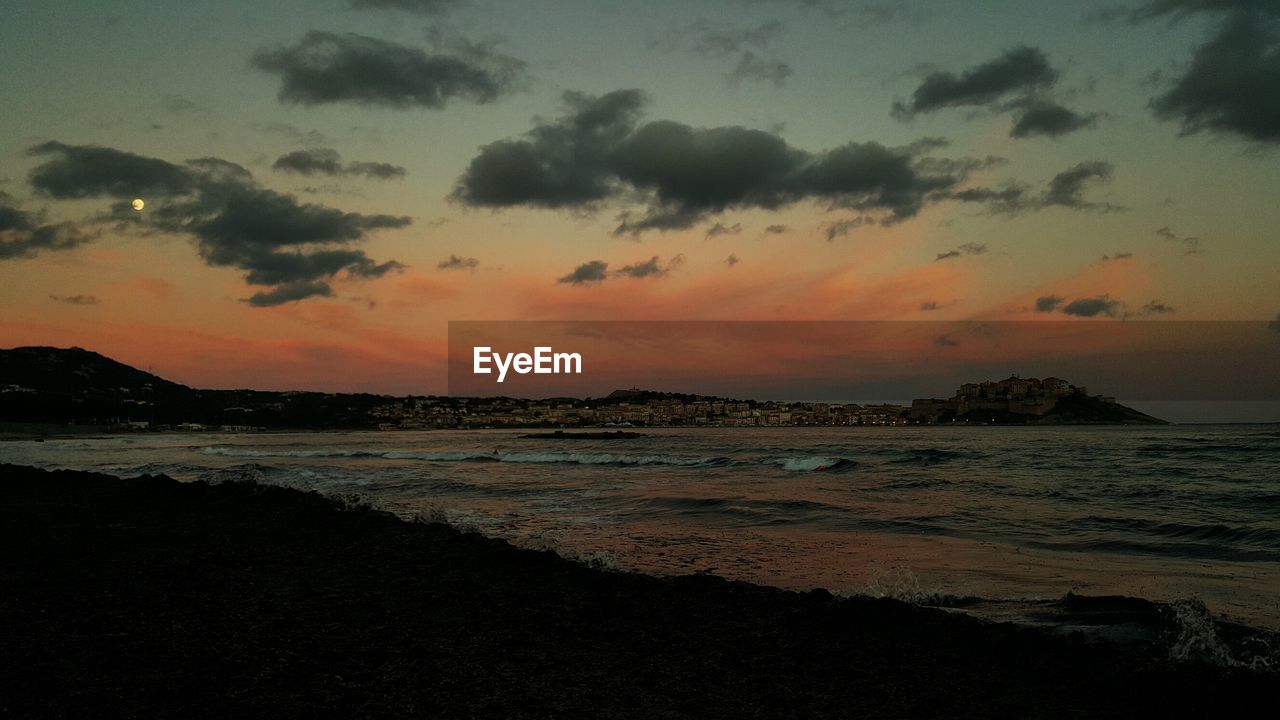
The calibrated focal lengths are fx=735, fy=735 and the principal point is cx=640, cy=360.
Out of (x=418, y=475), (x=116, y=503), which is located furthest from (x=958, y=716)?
Answer: (x=418, y=475)

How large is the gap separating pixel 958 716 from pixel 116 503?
16.9 m

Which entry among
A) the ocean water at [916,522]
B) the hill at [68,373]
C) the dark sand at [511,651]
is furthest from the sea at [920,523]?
the hill at [68,373]

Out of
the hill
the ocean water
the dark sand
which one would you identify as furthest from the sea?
the hill

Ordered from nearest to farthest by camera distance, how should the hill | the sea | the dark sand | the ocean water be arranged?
1. the dark sand
2. the sea
3. the ocean water
4. the hill

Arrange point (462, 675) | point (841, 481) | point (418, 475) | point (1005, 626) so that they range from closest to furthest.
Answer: point (462, 675) < point (1005, 626) < point (841, 481) < point (418, 475)

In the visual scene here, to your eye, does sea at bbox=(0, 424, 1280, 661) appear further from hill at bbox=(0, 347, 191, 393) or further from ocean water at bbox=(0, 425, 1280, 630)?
hill at bbox=(0, 347, 191, 393)

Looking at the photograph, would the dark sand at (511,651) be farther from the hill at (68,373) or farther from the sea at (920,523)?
the hill at (68,373)

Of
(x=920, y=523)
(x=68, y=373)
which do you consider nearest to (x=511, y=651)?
(x=920, y=523)

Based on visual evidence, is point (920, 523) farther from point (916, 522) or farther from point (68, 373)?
point (68, 373)

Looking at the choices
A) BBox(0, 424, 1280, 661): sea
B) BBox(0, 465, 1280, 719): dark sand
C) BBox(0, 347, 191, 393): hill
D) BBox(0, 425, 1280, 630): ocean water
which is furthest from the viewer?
BBox(0, 347, 191, 393): hill

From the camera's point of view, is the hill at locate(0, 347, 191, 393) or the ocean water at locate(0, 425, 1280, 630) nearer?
the ocean water at locate(0, 425, 1280, 630)

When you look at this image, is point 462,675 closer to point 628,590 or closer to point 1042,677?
point 628,590

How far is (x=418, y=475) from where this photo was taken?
2886 cm

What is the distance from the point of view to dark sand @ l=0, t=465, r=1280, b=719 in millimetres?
4266
